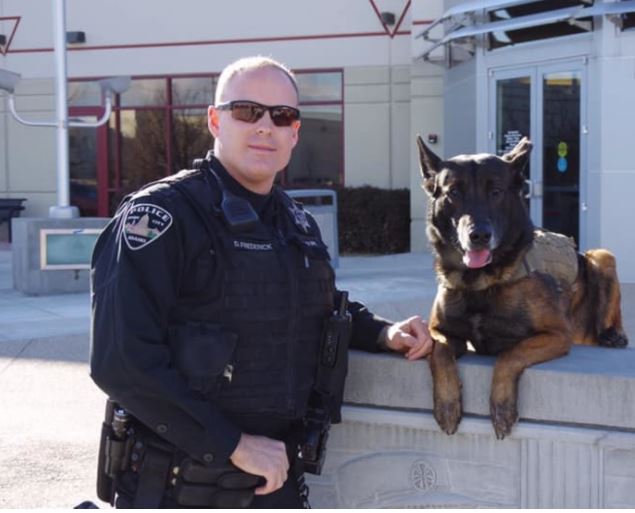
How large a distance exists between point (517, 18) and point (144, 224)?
10.8 metres

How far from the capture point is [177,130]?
17.9 meters

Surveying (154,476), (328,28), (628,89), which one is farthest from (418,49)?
(154,476)

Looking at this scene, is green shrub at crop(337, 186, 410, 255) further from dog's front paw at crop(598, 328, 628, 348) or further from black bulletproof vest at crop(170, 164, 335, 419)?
black bulletproof vest at crop(170, 164, 335, 419)

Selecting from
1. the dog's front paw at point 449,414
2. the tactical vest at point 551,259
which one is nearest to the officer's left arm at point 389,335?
the dog's front paw at point 449,414

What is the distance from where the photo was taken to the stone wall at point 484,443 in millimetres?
2742

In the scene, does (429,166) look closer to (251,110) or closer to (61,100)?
(251,110)

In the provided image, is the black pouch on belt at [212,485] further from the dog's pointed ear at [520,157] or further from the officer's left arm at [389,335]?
the dog's pointed ear at [520,157]

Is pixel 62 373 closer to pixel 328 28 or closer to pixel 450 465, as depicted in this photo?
pixel 450 465

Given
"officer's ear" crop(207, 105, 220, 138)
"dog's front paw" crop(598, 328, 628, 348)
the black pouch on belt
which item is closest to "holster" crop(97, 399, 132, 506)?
the black pouch on belt

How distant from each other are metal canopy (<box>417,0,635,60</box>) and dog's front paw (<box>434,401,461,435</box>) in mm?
8845

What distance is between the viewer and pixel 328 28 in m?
16.7

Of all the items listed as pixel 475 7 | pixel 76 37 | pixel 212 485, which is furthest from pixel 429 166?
pixel 76 37

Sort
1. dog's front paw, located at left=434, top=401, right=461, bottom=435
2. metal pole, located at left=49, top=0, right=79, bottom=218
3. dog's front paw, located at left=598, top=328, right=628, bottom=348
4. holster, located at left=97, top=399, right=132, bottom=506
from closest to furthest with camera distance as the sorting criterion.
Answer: holster, located at left=97, top=399, right=132, bottom=506
dog's front paw, located at left=434, top=401, right=461, bottom=435
dog's front paw, located at left=598, top=328, right=628, bottom=348
metal pole, located at left=49, top=0, right=79, bottom=218

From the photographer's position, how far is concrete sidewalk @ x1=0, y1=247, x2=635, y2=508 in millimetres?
4652
